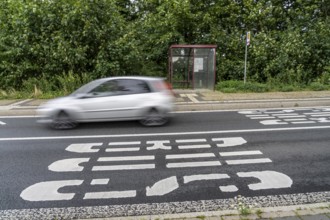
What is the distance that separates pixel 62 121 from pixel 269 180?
5683 millimetres

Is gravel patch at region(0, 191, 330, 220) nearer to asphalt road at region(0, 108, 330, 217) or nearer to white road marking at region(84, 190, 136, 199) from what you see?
→ asphalt road at region(0, 108, 330, 217)

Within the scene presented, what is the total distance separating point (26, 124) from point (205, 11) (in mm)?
13775

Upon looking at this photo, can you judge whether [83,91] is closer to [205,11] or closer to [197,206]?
[197,206]

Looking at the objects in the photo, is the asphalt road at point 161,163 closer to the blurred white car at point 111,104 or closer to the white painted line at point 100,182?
the white painted line at point 100,182

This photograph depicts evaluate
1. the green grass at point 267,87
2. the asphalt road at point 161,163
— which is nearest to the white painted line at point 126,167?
the asphalt road at point 161,163

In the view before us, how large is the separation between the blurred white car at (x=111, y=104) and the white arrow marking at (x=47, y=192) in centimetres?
350

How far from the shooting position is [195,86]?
15023mm

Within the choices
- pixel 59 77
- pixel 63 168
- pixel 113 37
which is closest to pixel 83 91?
pixel 63 168

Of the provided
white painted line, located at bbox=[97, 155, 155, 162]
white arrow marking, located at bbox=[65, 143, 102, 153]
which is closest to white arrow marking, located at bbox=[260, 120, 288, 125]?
white painted line, located at bbox=[97, 155, 155, 162]

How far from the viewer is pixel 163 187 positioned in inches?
149

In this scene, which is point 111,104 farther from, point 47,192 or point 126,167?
point 47,192

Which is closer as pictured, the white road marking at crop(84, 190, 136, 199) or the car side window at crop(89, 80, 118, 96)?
the white road marking at crop(84, 190, 136, 199)

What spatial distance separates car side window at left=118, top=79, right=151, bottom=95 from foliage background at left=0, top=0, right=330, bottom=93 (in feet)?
19.4

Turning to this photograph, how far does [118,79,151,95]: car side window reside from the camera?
24.1ft
